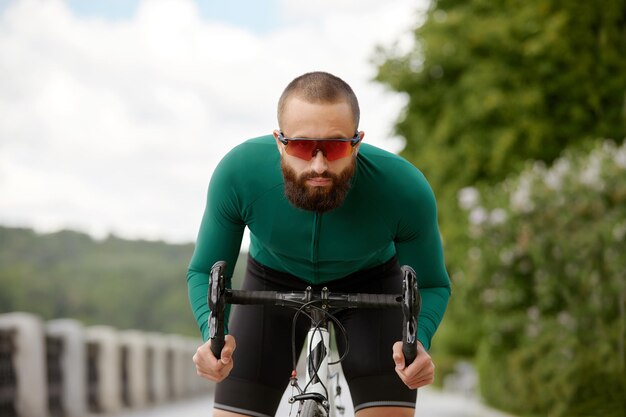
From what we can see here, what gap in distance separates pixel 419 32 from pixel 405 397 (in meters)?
19.1

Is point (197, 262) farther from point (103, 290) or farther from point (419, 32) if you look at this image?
point (103, 290)

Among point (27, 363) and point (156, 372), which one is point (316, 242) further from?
point (156, 372)

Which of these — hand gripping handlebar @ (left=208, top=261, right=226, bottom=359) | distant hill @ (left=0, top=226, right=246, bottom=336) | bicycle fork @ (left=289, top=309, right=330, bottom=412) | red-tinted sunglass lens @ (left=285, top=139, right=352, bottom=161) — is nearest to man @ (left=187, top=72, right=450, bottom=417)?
red-tinted sunglass lens @ (left=285, top=139, right=352, bottom=161)

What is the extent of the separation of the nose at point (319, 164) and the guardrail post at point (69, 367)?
12201mm

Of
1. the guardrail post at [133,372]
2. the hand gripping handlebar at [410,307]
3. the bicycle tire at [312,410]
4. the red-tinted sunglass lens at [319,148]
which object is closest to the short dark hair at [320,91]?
the red-tinted sunglass lens at [319,148]

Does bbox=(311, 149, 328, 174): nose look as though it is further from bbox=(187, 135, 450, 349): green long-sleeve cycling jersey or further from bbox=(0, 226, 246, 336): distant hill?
bbox=(0, 226, 246, 336): distant hill

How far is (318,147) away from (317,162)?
0.17 feet

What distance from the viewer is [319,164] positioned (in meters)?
3.47

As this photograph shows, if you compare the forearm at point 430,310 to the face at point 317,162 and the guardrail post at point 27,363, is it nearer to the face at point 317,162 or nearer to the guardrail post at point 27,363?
the face at point 317,162

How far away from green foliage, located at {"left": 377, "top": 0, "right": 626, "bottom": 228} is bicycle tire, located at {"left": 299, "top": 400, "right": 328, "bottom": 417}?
671 inches

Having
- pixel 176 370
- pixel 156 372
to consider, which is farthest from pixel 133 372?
pixel 176 370

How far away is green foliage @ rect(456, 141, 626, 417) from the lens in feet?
40.1

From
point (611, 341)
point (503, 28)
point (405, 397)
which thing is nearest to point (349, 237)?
point (405, 397)

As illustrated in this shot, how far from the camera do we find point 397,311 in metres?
4.26
